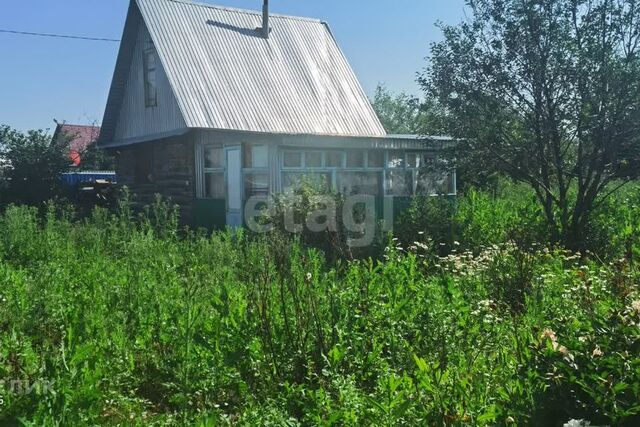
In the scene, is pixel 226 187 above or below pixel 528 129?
below

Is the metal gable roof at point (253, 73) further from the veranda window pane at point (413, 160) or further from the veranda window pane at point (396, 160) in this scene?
the veranda window pane at point (413, 160)

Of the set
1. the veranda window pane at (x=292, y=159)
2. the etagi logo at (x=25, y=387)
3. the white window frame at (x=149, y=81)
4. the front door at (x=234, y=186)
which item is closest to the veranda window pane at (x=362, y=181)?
the veranda window pane at (x=292, y=159)

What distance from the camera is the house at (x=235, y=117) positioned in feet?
45.7

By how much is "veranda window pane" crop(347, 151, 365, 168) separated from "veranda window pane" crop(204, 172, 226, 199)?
343cm

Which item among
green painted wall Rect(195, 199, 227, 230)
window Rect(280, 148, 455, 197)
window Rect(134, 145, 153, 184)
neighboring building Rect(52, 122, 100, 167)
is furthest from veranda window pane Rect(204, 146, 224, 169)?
neighboring building Rect(52, 122, 100, 167)

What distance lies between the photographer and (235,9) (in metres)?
17.2

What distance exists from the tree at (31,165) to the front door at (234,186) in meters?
8.15

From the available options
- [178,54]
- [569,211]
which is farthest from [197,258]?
A: [178,54]

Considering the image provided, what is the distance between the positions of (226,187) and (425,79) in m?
5.60

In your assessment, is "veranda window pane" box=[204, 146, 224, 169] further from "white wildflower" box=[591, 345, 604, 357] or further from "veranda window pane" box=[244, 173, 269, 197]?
"white wildflower" box=[591, 345, 604, 357]

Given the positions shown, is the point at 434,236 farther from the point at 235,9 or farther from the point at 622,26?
the point at 235,9

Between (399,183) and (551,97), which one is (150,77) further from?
(551,97)

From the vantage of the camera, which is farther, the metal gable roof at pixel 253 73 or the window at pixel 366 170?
the window at pixel 366 170

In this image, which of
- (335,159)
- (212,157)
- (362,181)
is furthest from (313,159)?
(212,157)
